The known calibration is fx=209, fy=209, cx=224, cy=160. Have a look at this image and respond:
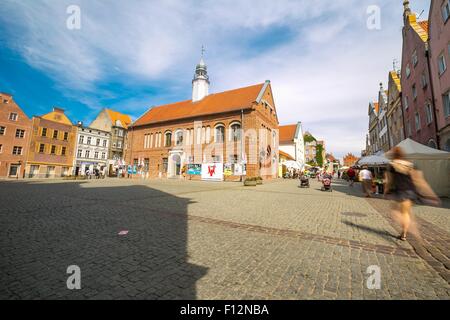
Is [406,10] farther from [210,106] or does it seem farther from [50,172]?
[50,172]

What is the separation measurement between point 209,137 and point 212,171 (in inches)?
204

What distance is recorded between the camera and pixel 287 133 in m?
52.3

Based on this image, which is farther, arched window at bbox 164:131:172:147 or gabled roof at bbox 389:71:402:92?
arched window at bbox 164:131:172:147

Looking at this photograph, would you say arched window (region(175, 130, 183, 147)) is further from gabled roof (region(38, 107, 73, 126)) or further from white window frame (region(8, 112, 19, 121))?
white window frame (region(8, 112, 19, 121))

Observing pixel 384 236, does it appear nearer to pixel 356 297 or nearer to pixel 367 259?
pixel 367 259

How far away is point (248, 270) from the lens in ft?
9.78

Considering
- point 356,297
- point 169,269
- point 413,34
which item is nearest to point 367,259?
point 356,297

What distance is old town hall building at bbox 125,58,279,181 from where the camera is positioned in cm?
2658

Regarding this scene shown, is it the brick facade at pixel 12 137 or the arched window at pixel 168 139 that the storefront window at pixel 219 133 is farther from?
the brick facade at pixel 12 137

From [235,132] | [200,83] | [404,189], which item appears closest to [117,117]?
[200,83]

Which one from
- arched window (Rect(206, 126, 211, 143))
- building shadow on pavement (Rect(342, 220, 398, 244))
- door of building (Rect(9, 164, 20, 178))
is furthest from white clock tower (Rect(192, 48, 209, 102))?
building shadow on pavement (Rect(342, 220, 398, 244))

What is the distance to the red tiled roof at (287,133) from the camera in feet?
166
